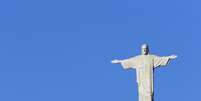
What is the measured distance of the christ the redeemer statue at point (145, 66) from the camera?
46.0 meters

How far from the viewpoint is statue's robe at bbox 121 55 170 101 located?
4600 centimetres

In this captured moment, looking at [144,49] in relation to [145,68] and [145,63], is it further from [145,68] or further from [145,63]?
[145,68]

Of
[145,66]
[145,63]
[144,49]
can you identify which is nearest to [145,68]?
[145,66]

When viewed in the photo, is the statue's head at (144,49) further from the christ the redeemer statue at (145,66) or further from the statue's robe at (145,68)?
the statue's robe at (145,68)

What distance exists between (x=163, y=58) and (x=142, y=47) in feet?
2.62

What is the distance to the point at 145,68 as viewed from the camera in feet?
152

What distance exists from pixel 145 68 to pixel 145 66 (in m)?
0.07

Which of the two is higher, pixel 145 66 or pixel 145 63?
pixel 145 63

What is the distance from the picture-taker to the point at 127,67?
46.8 metres

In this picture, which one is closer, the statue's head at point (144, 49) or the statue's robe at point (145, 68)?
the statue's robe at point (145, 68)

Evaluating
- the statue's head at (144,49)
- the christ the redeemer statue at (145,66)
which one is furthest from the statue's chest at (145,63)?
the statue's head at (144,49)

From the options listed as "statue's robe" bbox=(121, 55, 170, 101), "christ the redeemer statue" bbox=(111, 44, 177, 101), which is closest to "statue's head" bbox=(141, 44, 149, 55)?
"christ the redeemer statue" bbox=(111, 44, 177, 101)

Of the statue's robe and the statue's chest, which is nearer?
the statue's robe

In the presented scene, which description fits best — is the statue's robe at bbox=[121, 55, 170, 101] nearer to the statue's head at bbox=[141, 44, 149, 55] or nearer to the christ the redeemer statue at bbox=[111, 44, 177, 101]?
the christ the redeemer statue at bbox=[111, 44, 177, 101]
